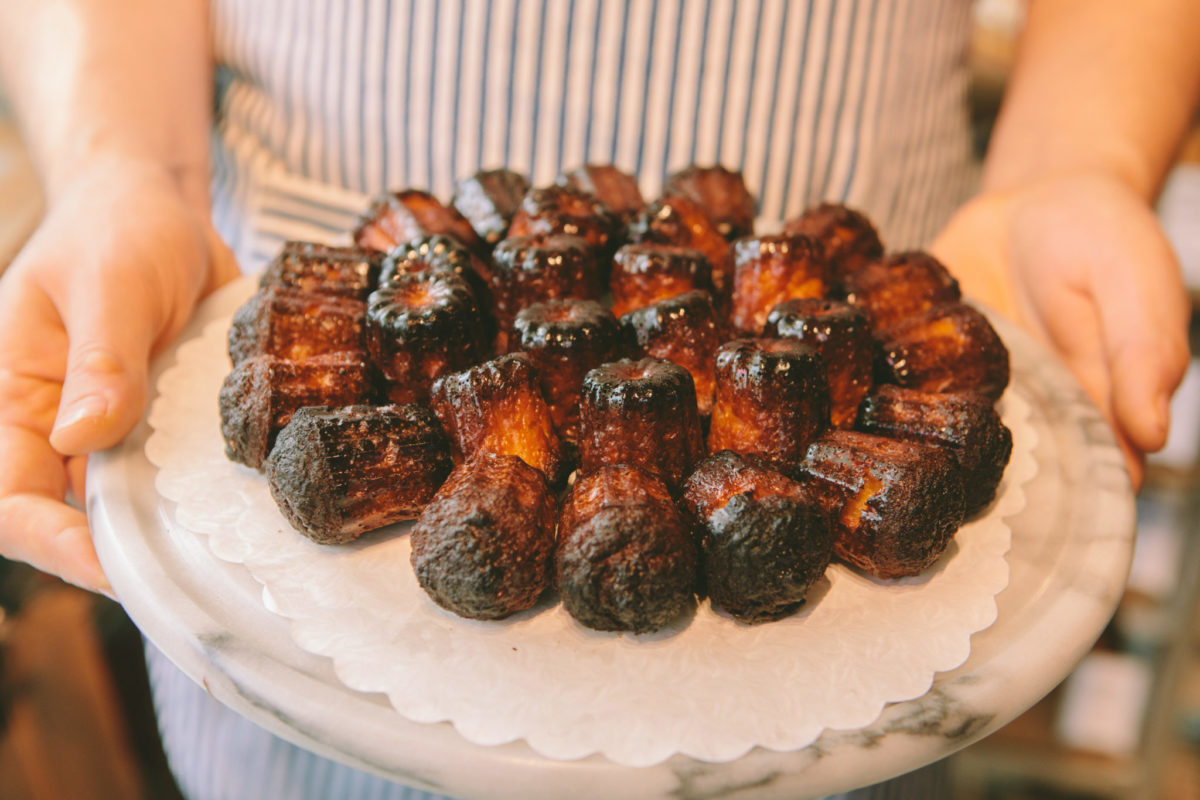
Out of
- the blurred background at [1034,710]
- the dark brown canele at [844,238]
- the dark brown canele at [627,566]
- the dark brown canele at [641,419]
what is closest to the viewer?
the dark brown canele at [627,566]

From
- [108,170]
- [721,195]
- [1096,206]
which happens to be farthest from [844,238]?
[108,170]

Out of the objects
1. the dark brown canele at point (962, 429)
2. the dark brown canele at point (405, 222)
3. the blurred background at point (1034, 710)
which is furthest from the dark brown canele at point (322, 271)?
the blurred background at point (1034, 710)

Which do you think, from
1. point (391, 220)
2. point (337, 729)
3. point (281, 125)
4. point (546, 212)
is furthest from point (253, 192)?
→ point (337, 729)

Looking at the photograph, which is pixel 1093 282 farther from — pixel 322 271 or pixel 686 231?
pixel 322 271

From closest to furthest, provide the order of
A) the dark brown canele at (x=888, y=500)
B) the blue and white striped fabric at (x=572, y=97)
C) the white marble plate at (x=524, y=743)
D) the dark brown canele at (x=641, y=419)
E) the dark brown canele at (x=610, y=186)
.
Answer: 1. the white marble plate at (x=524, y=743)
2. the dark brown canele at (x=888, y=500)
3. the dark brown canele at (x=641, y=419)
4. the dark brown canele at (x=610, y=186)
5. the blue and white striped fabric at (x=572, y=97)

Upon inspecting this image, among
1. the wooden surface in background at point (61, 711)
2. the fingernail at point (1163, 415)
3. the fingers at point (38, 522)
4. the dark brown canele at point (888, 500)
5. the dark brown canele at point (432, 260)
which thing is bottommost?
the wooden surface in background at point (61, 711)

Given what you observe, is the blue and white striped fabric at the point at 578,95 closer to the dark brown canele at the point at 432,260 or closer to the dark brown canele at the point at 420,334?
the dark brown canele at the point at 432,260
